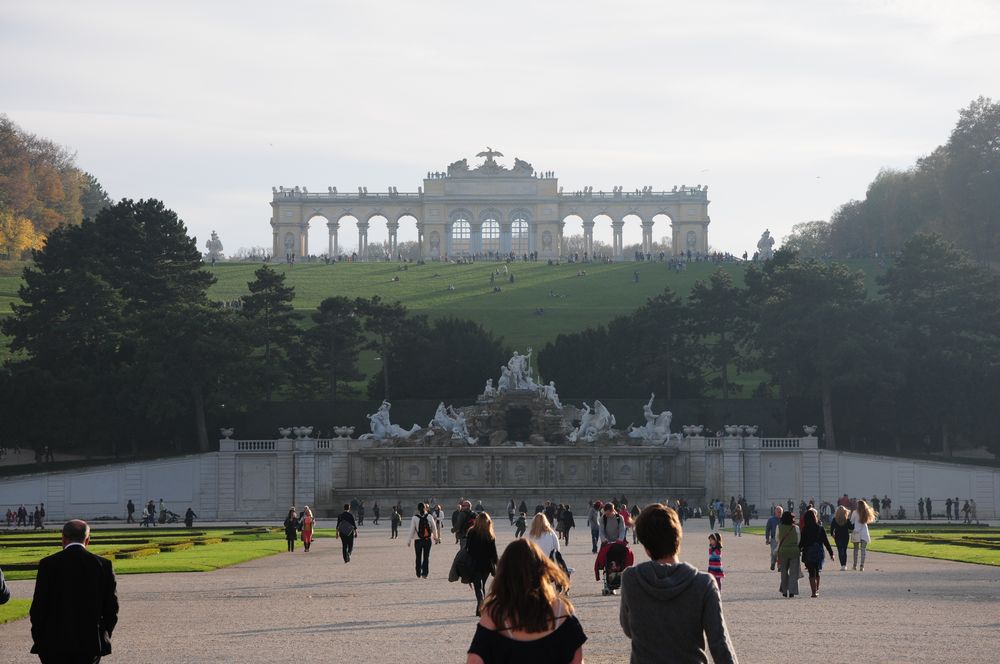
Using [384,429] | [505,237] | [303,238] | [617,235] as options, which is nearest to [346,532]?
[384,429]

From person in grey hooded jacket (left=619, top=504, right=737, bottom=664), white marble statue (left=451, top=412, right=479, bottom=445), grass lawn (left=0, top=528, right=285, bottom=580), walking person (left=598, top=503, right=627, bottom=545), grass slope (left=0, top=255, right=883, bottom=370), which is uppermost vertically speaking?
grass slope (left=0, top=255, right=883, bottom=370)

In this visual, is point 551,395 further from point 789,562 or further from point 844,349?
point 789,562

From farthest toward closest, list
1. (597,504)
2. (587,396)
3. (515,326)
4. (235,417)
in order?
1. (515,326)
2. (587,396)
3. (235,417)
4. (597,504)

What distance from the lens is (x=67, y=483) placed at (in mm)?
59781

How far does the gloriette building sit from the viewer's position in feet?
438

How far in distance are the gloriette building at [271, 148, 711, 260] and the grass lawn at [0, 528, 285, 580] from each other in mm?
85235

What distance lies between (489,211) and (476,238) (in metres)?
2.37

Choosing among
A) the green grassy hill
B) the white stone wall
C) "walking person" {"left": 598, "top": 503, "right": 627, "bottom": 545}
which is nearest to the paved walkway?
"walking person" {"left": 598, "top": 503, "right": 627, "bottom": 545}

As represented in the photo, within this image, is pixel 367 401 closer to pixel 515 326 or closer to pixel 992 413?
pixel 515 326

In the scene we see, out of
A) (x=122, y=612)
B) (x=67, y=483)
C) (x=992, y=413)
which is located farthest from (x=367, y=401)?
(x=122, y=612)

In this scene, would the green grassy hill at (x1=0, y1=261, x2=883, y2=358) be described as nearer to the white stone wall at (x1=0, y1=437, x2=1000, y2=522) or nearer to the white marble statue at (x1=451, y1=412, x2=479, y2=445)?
the white marble statue at (x1=451, y1=412, x2=479, y2=445)

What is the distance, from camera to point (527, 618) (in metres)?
7.96

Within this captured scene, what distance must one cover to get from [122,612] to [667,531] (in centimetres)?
1266

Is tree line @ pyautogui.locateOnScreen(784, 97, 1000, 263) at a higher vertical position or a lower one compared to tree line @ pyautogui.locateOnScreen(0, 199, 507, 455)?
higher
